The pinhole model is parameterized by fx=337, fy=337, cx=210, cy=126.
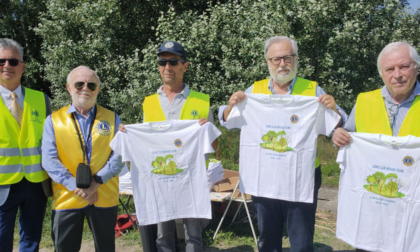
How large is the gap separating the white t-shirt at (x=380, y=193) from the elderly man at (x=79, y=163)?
2.15 metres

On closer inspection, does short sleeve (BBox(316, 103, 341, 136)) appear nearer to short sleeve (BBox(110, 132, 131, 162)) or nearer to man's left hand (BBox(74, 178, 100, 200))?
short sleeve (BBox(110, 132, 131, 162))

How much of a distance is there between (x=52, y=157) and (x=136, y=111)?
→ 7.18m

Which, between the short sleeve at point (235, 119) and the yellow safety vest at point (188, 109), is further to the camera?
the yellow safety vest at point (188, 109)

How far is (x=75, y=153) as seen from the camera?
3141mm

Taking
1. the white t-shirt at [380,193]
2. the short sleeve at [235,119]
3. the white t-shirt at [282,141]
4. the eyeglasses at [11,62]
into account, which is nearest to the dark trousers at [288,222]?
the white t-shirt at [282,141]

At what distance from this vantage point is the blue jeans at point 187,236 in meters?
3.36

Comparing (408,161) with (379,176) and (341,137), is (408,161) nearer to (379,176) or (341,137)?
(379,176)

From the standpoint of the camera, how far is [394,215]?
2.79m

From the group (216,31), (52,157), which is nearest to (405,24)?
(216,31)

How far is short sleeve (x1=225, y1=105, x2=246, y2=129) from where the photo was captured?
3.31 m

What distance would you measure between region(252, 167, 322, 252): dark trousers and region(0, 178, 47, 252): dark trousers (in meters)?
2.13

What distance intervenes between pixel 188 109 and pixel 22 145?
1.62 meters

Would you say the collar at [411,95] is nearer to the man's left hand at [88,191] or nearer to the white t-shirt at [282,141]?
the white t-shirt at [282,141]

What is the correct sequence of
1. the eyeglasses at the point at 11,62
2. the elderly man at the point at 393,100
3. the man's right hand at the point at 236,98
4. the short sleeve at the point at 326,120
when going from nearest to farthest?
the elderly man at the point at 393,100
the short sleeve at the point at 326,120
the eyeglasses at the point at 11,62
the man's right hand at the point at 236,98
